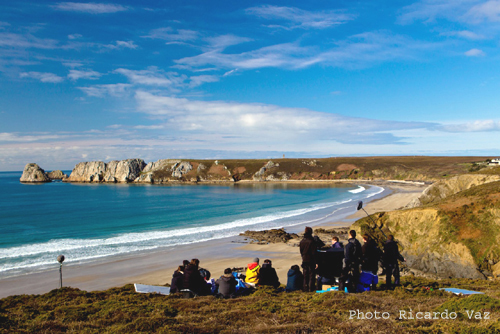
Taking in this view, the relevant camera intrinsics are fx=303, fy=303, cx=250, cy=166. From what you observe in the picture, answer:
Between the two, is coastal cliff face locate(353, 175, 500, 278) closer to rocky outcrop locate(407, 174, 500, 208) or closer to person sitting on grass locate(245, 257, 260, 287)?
rocky outcrop locate(407, 174, 500, 208)

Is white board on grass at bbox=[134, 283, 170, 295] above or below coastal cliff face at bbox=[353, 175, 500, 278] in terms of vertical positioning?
below

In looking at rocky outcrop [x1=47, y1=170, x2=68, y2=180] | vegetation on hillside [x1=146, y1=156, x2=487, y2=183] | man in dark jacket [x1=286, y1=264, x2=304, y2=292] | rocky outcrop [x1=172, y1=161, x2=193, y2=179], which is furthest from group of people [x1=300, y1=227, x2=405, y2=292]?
rocky outcrop [x1=47, y1=170, x2=68, y2=180]

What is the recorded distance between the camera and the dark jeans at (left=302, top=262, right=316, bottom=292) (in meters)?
9.24

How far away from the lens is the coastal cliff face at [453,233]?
41.9ft

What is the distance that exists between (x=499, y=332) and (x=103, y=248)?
2476 cm

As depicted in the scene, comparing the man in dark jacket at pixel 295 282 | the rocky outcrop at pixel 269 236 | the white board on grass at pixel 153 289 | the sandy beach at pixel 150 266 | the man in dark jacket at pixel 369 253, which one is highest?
the man in dark jacket at pixel 369 253

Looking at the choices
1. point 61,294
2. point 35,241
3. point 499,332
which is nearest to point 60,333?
point 61,294

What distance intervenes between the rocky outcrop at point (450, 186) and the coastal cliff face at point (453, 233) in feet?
23.4

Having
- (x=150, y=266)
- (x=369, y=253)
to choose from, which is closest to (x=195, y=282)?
(x=369, y=253)

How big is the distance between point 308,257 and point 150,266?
43.8ft

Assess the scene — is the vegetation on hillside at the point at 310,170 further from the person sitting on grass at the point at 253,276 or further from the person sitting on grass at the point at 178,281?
the person sitting on grass at the point at 178,281

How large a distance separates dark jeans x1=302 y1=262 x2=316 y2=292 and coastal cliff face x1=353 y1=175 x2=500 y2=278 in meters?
7.91

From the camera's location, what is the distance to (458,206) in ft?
49.8

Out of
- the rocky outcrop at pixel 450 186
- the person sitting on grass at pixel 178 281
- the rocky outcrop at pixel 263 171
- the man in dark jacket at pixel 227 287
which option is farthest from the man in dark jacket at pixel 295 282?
the rocky outcrop at pixel 263 171
